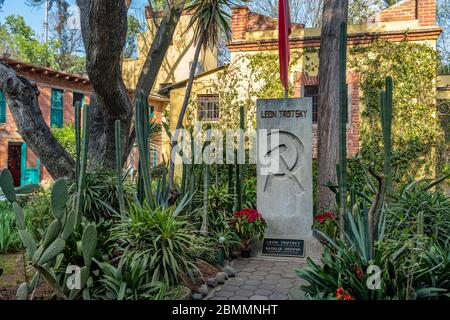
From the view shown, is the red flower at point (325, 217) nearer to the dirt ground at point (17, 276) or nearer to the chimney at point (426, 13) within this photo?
the dirt ground at point (17, 276)

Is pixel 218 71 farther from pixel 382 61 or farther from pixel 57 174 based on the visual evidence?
pixel 57 174

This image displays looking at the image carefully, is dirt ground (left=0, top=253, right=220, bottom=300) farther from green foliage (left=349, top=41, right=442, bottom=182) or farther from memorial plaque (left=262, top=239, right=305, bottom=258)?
green foliage (left=349, top=41, right=442, bottom=182)

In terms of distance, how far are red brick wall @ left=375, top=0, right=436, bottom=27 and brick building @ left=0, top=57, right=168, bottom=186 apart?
802cm

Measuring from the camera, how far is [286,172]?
6.16m

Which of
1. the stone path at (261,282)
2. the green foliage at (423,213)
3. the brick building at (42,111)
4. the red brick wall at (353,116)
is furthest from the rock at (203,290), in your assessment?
the brick building at (42,111)

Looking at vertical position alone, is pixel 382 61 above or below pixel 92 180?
above

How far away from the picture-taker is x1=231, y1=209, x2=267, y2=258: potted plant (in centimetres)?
571

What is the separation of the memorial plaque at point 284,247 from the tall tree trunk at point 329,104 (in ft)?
6.85

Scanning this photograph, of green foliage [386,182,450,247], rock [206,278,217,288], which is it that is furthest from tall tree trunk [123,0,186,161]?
green foliage [386,182,450,247]

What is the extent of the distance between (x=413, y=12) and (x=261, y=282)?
9227 mm
